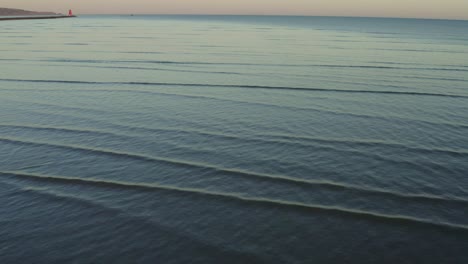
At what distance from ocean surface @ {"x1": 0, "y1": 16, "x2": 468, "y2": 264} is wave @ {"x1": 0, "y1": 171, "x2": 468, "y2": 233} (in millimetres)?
51

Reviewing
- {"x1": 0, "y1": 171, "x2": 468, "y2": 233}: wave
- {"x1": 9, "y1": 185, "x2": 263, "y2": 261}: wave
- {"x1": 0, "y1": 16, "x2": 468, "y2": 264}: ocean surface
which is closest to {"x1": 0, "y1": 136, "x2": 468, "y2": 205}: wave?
{"x1": 0, "y1": 16, "x2": 468, "y2": 264}: ocean surface

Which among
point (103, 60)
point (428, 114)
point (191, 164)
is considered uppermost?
point (103, 60)

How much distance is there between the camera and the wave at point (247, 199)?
9492 millimetres

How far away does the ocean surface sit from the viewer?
333 inches

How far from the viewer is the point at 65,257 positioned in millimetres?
7898

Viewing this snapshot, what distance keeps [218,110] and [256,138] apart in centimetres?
480

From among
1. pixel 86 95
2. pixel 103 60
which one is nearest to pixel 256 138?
pixel 86 95

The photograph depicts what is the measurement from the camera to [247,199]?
1055 cm

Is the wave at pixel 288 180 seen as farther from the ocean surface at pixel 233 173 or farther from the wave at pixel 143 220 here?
the wave at pixel 143 220

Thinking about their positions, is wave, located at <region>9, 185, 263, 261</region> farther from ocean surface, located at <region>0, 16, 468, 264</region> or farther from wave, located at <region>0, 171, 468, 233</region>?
wave, located at <region>0, 171, 468, 233</region>

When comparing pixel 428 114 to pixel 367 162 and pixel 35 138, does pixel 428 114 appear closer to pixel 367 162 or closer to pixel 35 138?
pixel 367 162

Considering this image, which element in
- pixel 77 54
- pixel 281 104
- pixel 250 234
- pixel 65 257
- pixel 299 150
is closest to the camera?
pixel 65 257

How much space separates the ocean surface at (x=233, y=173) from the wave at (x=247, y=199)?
0.17 feet

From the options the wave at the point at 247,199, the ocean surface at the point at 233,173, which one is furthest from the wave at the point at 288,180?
the wave at the point at 247,199
